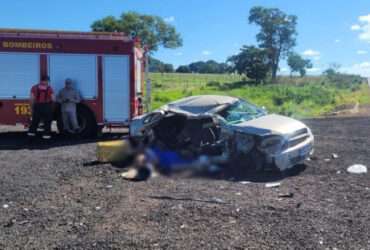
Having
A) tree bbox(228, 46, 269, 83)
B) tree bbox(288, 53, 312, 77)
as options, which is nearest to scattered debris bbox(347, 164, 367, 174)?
tree bbox(228, 46, 269, 83)

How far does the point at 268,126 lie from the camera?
25.2 feet

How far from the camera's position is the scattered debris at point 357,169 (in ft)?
28.6

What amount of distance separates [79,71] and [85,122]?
1406 mm

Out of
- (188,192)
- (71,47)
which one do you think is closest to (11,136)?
(71,47)

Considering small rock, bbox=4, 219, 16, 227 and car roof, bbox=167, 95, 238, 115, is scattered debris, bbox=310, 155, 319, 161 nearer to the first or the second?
car roof, bbox=167, 95, 238, 115

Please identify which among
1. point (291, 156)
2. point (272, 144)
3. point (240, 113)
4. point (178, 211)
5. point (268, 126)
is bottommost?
point (178, 211)

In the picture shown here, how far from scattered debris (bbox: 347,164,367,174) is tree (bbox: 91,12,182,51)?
44188 millimetres

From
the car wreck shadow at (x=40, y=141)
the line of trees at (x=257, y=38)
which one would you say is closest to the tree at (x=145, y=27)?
the line of trees at (x=257, y=38)

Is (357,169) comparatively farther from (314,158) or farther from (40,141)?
(40,141)

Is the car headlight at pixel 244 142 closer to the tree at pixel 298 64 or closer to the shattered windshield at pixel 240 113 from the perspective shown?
the shattered windshield at pixel 240 113

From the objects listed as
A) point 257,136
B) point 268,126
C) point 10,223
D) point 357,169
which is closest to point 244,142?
point 257,136

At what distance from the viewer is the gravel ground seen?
4.84m

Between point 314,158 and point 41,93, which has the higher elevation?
point 41,93

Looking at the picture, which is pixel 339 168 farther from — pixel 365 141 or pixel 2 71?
pixel 2 71
